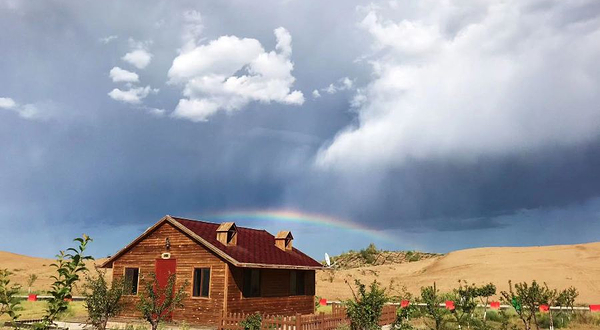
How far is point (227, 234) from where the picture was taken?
85.0 feet

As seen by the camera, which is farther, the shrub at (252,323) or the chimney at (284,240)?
the chimney at (284,240)

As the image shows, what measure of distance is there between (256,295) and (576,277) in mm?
46855

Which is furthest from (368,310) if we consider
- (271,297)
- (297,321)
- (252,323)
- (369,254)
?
(369,254)

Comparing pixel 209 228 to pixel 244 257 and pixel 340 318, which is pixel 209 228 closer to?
pixel 244 257

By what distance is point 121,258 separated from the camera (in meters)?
27.1

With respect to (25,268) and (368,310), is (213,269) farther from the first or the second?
(25,268)

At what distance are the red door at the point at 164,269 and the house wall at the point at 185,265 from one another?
0.26m

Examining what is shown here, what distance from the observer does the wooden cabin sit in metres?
23.6

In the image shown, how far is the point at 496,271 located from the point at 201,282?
49.1 metres

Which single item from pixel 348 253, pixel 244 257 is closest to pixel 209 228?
pixel 244 257

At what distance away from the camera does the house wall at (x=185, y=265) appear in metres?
23.5

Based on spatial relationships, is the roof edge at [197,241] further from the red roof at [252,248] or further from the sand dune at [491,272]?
the sand dune at [491,272]

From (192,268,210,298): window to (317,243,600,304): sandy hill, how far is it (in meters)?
27.5

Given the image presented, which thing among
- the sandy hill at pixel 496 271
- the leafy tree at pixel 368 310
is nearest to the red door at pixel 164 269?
the leafy tree at pixel 368 310
